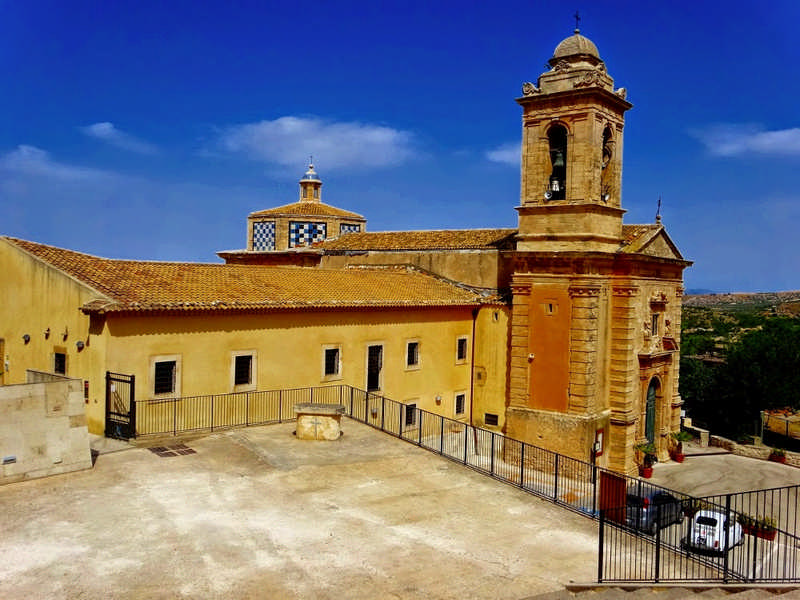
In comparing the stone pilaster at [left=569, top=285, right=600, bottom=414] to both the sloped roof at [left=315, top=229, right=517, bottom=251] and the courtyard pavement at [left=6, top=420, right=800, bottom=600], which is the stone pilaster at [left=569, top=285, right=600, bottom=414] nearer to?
the sloped roof at [left=315, top=229, right=517, bottom=251]

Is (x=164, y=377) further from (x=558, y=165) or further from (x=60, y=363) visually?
(x=558, y=165)

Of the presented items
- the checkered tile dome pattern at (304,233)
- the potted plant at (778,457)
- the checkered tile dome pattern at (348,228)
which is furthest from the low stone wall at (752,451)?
the checkered tile dome pattern at (304,233)

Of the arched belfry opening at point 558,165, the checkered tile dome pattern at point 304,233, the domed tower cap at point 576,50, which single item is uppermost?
the domed tower cap at point 576,50

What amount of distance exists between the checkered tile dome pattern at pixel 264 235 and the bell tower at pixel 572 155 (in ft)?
52.2

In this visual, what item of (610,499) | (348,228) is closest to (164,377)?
(610,499)

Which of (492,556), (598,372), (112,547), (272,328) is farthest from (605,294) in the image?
(112,547)

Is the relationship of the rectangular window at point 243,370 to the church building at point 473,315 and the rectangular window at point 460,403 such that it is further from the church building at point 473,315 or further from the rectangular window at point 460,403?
the rectangular window at point 460,403

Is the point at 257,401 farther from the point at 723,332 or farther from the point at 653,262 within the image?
the point at 723,332

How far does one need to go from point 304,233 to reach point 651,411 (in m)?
19.4

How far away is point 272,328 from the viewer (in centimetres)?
2041

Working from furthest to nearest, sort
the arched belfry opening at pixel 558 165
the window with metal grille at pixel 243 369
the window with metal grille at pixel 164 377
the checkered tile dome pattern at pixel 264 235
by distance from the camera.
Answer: the checkered tile dome pattern at pixel 264 235 → the arched belfry opening at pixel 558 165 → the window with metal grille at pixel 243 369 → the window with metal grille at pixel 164 377

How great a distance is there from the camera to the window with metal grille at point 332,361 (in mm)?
22234

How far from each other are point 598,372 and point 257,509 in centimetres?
1488

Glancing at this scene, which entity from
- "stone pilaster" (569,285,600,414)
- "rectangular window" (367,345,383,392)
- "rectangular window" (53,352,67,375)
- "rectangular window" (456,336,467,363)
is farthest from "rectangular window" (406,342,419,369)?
"rectangular window" (53,352,67,375)
